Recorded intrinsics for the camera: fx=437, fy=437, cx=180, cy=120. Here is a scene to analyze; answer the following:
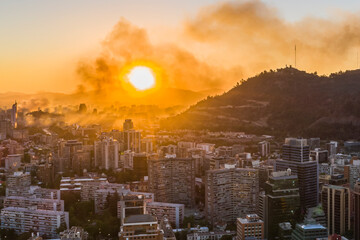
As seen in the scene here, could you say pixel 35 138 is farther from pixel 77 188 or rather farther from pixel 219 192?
pixel 219 192

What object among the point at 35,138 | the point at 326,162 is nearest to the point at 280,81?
the point at 326,162

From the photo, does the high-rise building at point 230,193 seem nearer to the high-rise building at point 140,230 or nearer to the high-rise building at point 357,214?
the high-rise building at point 357,214

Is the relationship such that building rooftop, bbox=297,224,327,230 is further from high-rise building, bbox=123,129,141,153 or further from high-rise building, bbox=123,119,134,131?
high-rise building, bbox=123,119,134,131

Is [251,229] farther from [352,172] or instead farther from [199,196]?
[352,172]

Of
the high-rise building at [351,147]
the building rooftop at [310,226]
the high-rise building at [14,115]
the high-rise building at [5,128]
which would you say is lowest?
the building rooftop at [310,226]

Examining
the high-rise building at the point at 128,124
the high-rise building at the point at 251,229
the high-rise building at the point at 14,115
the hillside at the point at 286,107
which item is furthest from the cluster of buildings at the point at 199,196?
the hillside at the point at 286,107

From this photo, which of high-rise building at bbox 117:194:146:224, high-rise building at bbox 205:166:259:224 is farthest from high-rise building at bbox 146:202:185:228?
high-rise building at bbox 205:166:259:224

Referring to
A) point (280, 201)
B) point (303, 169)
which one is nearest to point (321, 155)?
point (303, 169)
